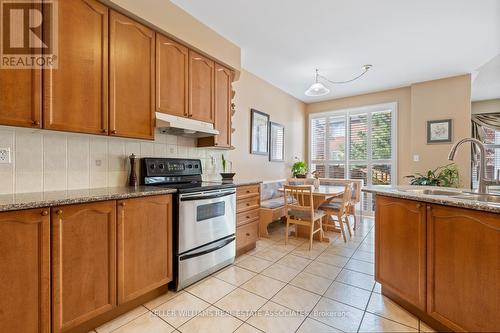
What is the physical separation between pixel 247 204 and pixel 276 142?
2.07 meters

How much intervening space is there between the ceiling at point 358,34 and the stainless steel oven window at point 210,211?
77.1 inches

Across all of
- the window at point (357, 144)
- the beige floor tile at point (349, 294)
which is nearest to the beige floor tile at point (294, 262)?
the beige floor tile at point (349, 294)

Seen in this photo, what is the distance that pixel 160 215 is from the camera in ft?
6.26

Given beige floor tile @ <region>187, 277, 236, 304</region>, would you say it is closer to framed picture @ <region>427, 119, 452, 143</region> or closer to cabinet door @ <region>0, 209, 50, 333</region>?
cabinet door @ <region>0, 209, 50, 333</region>

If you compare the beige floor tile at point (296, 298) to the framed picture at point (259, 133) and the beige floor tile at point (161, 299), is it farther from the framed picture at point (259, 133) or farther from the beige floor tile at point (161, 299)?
the framed picture at point (259, 133)

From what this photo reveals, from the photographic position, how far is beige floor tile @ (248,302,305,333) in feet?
5.17

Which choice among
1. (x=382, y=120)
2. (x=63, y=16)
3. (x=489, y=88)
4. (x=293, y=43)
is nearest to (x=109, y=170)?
(x=63, y=16)

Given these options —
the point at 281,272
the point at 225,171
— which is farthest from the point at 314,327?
the point at 225,171

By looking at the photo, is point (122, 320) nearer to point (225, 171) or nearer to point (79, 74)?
point (79, 74)

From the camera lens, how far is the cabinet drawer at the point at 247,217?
9.05 feet

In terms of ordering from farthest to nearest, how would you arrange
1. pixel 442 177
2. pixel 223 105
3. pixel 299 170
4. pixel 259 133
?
1. pixel 299 170
2. pixel 259 133
3. pixel 442 177
4. pixel 223 105

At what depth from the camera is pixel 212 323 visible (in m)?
1.63

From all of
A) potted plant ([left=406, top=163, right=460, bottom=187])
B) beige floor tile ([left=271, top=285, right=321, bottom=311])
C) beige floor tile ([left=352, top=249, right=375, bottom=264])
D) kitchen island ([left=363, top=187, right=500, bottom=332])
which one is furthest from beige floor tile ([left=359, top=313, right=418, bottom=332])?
potted plant ([left=406, top=163, right=460, bottom=187])

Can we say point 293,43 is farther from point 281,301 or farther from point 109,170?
point 281,301
